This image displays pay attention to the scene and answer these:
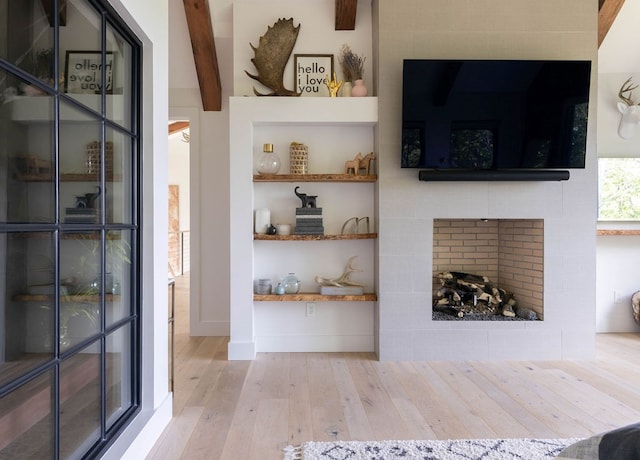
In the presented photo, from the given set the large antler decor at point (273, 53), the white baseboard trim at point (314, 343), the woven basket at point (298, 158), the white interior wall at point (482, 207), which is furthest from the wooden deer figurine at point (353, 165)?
the white baseboard trim at point (314, 343)

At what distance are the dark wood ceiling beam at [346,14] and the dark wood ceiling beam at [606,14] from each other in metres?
2.02

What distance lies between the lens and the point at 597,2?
123 inches

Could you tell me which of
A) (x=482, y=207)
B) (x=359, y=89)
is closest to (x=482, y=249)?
(x=482, y=207)

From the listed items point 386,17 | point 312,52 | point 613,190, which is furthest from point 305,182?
point 613,190

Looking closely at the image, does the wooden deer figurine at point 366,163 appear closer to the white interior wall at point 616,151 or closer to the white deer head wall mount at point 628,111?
the white interior wall at point 616,151

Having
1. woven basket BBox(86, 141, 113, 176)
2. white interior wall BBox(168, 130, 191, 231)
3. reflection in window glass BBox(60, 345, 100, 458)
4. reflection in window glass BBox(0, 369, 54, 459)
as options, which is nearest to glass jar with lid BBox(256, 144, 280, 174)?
woven basket BBox(86, 141, 113, 176)

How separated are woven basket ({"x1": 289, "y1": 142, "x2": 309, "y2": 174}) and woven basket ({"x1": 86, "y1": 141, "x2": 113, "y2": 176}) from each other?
1.72 m

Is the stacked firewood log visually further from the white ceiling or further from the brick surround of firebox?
the white ceiling

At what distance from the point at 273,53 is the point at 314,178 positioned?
43.3 inches

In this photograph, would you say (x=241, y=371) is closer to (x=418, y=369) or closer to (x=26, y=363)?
(x=418, y=369)

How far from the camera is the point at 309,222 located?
3.21 metres

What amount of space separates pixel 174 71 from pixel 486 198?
2.99 metres

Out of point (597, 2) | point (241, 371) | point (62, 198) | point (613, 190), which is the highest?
point (597, 2)

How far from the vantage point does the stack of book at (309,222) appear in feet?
10.5
